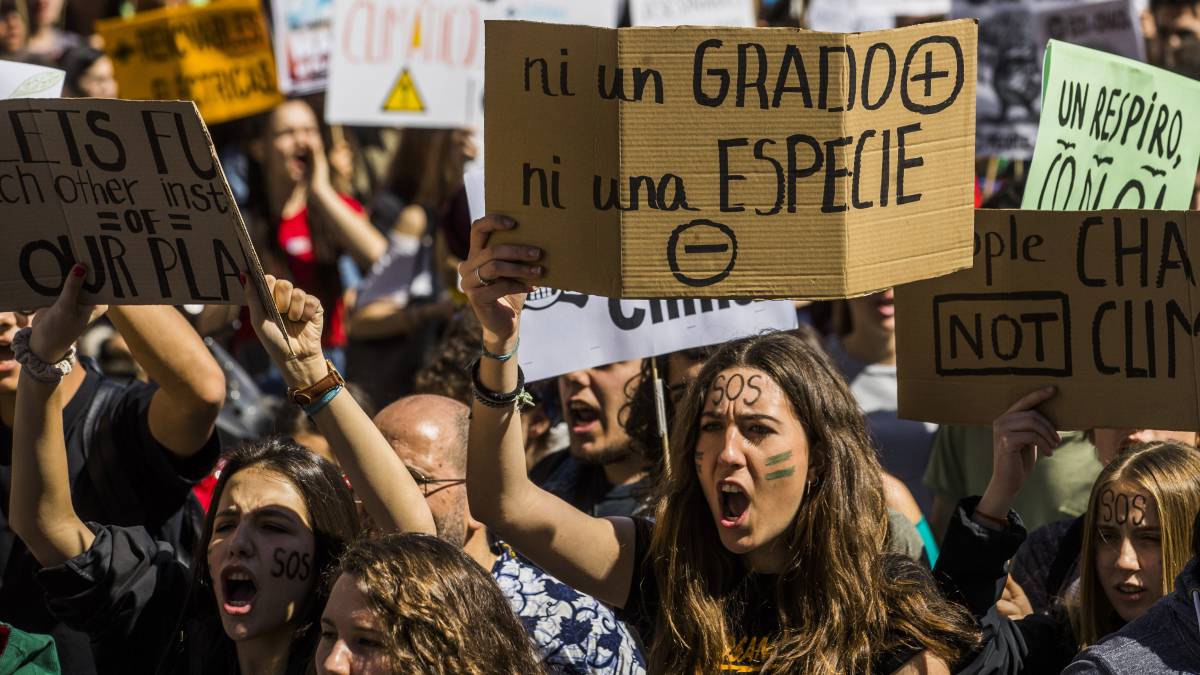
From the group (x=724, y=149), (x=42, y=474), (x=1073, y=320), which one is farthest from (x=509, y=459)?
(x=1073, y=320)

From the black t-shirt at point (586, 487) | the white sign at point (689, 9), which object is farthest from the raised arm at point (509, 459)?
the white sign at point (689, 9)

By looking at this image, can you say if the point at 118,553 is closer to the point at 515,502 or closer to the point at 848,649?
the point at 515,502

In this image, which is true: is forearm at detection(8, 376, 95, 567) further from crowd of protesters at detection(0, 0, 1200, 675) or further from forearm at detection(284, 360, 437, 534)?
forearm at detection(284, 360, 437, 534)

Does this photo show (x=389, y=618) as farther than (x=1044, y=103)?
No

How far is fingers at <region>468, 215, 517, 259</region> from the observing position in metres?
3.24

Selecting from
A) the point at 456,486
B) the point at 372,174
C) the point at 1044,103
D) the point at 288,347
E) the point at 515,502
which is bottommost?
the point at 372,174

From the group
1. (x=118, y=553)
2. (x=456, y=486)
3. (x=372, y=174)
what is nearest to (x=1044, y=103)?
(x=456, y=486)

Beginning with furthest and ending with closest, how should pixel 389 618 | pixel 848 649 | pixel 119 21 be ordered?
pixel 119 21 < pixel 848 649 < pixel 389 618

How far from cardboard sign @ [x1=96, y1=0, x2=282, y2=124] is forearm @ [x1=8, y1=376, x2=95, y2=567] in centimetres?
411

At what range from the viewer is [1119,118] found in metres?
4.25

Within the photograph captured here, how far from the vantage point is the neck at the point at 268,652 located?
3508 millimetres

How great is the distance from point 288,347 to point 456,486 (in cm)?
96

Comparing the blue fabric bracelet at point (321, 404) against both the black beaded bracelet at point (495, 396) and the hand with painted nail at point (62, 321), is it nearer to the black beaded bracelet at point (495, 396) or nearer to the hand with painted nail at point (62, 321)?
the black beaded bracelet at point (495, 396)

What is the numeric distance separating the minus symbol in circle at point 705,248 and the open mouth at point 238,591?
1.19 metres
